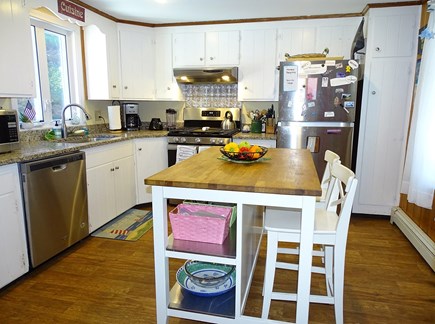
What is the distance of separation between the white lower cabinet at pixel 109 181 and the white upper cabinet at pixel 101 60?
2.51 ft

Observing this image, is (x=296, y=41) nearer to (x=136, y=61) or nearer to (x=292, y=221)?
(x=136, y=61)

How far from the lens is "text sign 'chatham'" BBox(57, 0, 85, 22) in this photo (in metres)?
3.00

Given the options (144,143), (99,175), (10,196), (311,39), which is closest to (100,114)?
(144,143)

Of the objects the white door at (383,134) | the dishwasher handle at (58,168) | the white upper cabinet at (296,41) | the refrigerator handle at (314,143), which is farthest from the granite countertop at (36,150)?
the white door at (383,134)

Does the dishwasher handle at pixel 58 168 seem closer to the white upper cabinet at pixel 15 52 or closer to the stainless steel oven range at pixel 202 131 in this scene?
the white upper cabinet at pixel 15 52

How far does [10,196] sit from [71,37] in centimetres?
217

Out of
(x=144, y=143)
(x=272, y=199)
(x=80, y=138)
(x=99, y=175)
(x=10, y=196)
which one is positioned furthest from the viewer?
(x=144, y=143)

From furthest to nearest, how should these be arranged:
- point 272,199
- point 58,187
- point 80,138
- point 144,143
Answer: point 144,143, point 80,138, point 58,187, point 272,199

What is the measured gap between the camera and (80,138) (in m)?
3.23

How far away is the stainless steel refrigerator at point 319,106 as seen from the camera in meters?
3.17

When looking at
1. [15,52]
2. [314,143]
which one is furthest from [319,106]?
[15,52]

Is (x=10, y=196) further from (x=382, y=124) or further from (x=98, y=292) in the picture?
(x=382, y=124)

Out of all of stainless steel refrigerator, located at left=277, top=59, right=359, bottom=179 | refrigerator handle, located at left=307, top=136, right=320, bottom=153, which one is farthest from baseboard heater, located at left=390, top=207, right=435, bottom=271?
refrigerator handle, located at left=307, top=136, right=320, bottom=153

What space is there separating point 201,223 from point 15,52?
6.84ft
